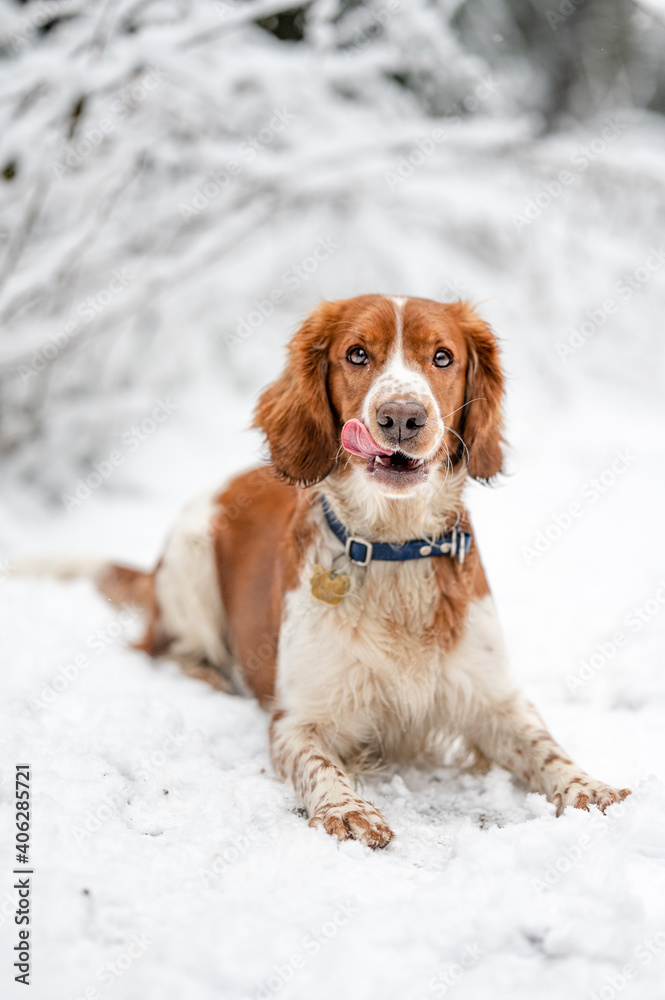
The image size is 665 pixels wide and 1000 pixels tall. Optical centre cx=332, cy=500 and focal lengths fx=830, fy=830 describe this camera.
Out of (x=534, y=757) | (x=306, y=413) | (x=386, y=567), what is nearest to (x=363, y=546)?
(x=386, y=567)

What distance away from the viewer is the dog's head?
6.64 ft

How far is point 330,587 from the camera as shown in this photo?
2221mm

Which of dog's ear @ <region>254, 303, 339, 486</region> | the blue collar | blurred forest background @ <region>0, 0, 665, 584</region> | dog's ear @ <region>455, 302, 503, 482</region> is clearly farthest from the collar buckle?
blurred forest background @ <region>0, 0, 665, 584</region>

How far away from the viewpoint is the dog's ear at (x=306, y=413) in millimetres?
2320

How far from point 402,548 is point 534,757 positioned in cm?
63

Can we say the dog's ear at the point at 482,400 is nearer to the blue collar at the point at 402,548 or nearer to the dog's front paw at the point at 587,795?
the blue collar at the point at 402,548

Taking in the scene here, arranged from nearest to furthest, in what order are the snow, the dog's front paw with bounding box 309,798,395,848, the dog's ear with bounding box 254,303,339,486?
the snow → the dog's front paw with bounding box 309,798,395,848 → the dog's ear with bounding box 254,303,339,486

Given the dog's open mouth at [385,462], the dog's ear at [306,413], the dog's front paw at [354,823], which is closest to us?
the dog's front paw at [354,823]

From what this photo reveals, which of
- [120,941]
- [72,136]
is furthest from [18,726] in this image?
[72,136]

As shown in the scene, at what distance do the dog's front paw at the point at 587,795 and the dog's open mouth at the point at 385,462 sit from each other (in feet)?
2.71

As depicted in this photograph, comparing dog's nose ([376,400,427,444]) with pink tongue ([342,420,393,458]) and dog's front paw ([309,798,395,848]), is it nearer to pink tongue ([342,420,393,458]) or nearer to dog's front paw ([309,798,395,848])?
pink tongue ([342,420,393,458])

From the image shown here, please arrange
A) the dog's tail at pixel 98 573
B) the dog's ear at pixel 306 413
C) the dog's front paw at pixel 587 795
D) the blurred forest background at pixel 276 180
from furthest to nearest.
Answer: the blurred forest background at pixel 276 180 → the dog's tail at pixel 98 573 → the dog's ear at pixel 306 413 → the dog's front paw at pixel 587 795

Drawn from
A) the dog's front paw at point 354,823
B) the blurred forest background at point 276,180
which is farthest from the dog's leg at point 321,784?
the blurred forest background at point 276,180

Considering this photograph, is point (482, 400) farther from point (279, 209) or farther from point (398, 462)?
point (279, 209)
